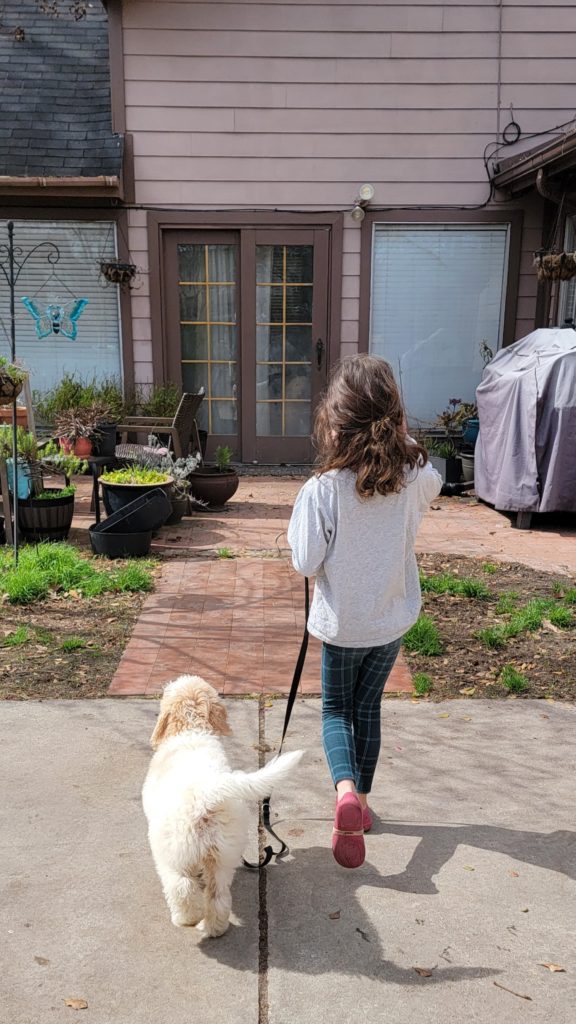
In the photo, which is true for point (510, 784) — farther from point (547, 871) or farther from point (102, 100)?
point (102, 100)

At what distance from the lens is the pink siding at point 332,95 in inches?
324

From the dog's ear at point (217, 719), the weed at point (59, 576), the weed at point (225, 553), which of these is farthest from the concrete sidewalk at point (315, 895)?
the weed at point (225, 553)

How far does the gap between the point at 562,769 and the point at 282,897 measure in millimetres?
1337

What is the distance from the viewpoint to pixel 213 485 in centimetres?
705

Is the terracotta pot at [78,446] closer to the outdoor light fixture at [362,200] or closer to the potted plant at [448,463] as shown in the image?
the potted plant at [448,463]

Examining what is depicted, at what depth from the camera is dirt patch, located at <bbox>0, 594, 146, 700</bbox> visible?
3760 mm

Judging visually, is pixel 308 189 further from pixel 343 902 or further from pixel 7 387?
pixel 343 902

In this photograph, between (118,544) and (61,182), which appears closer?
(118,544)

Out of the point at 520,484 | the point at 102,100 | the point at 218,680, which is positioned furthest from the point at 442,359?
the point at 218,680

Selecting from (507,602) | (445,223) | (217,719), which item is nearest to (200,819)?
(217,719)

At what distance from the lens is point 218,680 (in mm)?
3814

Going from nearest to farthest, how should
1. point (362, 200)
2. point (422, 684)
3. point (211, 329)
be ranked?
1. point (422, 684)
2. point (362, 200)
3. point (211, 329)

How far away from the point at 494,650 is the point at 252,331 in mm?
5667

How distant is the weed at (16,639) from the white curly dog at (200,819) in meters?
2.19
